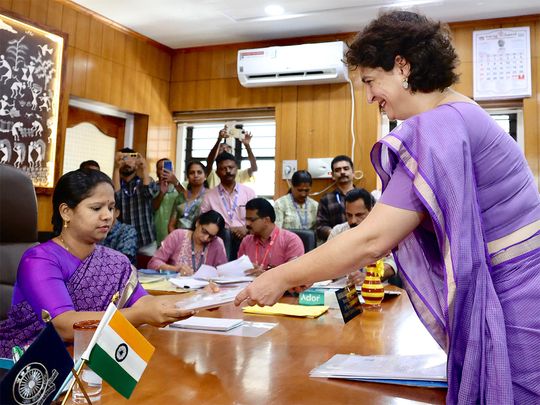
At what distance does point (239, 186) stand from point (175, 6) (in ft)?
5.54

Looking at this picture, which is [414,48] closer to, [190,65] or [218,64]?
[218,64]

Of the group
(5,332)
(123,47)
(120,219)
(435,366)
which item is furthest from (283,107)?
(435,366)

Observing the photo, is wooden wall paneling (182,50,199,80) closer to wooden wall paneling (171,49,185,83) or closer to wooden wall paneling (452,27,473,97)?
wooden wall paneling (171,49,185,83)

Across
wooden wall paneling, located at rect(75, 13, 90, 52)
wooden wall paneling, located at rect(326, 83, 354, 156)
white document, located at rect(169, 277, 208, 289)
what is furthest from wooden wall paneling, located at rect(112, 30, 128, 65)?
white document, located at rect(169, 277, 208, 289)

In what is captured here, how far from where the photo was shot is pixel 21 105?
13.8 ft

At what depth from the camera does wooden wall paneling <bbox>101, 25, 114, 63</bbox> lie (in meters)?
5.07

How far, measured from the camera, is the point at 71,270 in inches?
60.2

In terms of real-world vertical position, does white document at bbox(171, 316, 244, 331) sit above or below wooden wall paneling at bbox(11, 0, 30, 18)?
below

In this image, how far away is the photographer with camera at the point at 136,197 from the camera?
4375 mm

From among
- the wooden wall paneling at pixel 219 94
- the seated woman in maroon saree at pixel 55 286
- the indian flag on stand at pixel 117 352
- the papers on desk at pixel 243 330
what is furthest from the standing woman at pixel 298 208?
the indian flag on stand at pixel 117 352

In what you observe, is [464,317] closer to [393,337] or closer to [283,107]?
[393,337]

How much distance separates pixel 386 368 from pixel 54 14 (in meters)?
4.51

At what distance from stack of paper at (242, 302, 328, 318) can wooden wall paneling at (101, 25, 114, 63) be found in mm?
4047

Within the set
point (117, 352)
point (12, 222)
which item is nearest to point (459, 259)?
point (117, 352)
